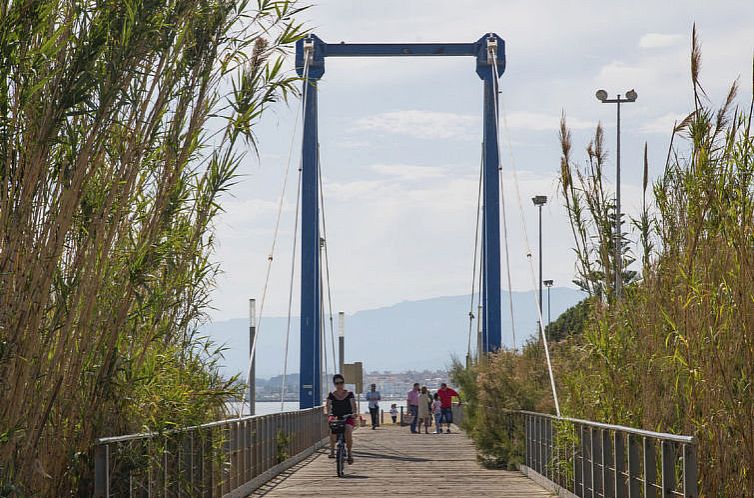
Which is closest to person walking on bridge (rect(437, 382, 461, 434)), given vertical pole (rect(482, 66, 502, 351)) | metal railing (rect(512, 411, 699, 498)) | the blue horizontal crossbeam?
vertical pole (rect(482, 66, 502, 351))

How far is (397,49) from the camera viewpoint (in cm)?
3281

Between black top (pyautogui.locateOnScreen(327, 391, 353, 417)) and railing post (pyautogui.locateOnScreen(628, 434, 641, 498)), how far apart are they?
8.83 meters

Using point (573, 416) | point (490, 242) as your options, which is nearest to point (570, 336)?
point (573, 416)

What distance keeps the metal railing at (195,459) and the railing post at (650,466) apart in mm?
3460

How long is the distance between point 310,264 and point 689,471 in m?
24.3

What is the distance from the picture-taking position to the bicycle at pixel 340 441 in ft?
59.7

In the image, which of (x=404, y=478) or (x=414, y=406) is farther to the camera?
(x=414, y=406)

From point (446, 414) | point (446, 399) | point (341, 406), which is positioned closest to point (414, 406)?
point (446, 414)

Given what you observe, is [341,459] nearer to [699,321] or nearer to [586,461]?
[586,461]

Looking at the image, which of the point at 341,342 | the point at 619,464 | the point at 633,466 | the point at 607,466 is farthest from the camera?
the point at 341,342

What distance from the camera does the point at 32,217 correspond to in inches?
294

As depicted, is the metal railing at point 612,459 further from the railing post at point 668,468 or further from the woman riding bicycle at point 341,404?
the woman riding bicycle at point 341,404

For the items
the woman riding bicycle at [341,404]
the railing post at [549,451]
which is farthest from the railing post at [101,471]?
the woman riding bicycle at [341,404]

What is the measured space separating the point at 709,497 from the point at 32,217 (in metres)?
4.46
